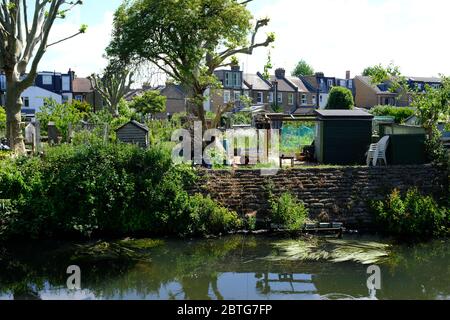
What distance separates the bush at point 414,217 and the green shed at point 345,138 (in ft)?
12.7

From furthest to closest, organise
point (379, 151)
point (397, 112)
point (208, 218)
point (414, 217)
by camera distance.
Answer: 1. point (397, 112)
2. point (379, 151)
3. point (208, 218)
4. point (414, 217)

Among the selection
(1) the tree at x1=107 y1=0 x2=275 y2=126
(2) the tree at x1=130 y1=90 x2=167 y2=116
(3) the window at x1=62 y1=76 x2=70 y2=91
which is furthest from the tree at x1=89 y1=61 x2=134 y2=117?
(1) the tree at x1=107 y1=0 x2=275 y2=126

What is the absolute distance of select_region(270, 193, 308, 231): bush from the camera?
16766 millimetres

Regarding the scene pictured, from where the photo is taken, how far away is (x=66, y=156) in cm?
1708

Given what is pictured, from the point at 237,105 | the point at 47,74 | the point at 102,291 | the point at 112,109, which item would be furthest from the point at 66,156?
the point at 47,74

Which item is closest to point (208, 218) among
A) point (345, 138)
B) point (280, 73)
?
point (345, 138)

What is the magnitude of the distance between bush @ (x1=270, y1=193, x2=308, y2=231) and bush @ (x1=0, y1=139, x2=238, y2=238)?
1.41 m

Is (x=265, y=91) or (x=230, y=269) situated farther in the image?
(x=265, y=91)

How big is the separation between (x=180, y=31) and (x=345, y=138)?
26.7 ft

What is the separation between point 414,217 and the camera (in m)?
16.8

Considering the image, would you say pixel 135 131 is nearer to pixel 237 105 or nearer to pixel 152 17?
pixel 152 17

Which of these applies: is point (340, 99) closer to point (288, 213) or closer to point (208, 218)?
point (288, 213)
